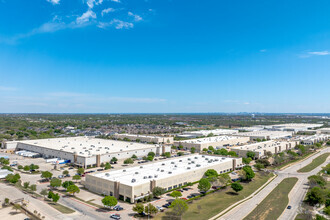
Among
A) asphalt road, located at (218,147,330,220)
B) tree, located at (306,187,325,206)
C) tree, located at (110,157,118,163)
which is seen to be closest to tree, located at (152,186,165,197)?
asphalt road, located at (218,147,330,220)

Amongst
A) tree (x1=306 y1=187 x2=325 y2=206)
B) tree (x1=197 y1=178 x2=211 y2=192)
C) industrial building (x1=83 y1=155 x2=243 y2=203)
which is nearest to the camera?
tree (x1=306 y1=187 x2=325 y2=206)

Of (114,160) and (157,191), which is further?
(114,160)

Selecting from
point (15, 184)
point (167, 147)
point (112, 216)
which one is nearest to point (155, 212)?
point (112, 216)

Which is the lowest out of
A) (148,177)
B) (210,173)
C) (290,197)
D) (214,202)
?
(290,197)

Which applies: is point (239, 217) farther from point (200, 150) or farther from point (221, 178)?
point (200, 150)

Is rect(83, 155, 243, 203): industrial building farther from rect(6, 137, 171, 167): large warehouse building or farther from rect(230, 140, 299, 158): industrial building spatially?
rect(230, 140, 299, 158): industrial building

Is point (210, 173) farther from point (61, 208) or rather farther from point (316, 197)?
point (61, 208)

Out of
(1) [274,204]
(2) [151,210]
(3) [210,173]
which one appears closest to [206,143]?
(3) [210,173]
